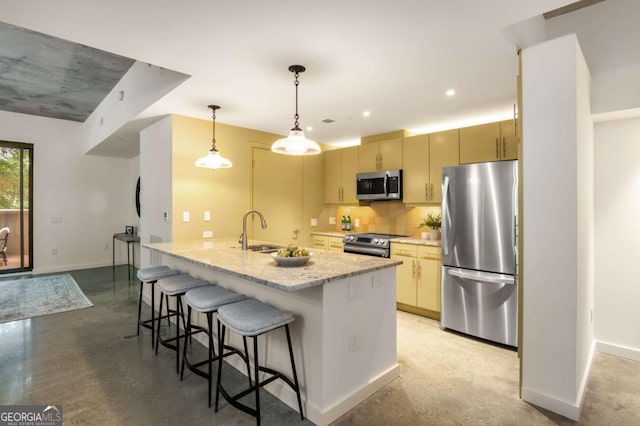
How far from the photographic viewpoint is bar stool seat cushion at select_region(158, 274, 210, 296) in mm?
2652

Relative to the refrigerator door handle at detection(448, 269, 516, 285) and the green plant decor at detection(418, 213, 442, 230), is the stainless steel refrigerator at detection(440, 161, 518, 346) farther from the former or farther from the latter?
the green plant decor at detection(418, 213, 442, 230)

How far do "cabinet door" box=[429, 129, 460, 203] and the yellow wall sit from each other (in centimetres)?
238

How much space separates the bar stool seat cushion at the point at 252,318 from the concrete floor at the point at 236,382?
0.60 metres

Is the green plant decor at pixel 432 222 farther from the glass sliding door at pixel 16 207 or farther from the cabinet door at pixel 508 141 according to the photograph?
the glass sliding door at pixel 16 207

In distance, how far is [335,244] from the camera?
4.95 m

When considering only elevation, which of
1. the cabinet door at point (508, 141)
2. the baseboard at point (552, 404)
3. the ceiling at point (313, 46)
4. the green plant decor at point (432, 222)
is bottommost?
the baseboard at point (552, 404)

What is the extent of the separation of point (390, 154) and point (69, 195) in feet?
21.0

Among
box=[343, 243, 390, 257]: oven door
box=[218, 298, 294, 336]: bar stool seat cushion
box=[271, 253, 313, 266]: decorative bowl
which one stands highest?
box=[271, 253, 313, 266]: decorative bowl

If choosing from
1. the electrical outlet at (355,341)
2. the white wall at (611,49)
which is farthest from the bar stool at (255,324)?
the white wall at (611,49)

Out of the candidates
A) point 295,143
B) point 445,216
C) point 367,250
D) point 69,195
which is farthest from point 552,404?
point 69,195

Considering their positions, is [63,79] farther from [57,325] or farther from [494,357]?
[494,357]

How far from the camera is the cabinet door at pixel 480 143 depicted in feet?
12.0

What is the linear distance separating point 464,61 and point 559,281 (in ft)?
5.60

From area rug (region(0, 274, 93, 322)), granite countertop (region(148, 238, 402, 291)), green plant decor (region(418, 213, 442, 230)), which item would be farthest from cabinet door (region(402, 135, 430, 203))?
area rug (region(0, 274, 93, 322))
